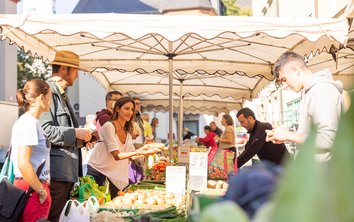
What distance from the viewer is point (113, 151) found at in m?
5.09

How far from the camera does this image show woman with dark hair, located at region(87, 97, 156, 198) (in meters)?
5.14

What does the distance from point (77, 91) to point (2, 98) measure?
642 inches

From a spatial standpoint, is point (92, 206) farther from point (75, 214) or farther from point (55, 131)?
point (55, 131)

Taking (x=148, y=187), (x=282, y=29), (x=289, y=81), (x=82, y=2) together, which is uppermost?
(x=82, y=2)

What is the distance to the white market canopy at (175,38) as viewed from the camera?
3965 millimetres

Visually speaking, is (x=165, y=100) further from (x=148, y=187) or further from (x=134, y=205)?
(x=134, y=205)

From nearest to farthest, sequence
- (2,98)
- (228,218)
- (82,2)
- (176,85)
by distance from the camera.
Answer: (228,218) < (176,85) < (2,98) < (82,2)

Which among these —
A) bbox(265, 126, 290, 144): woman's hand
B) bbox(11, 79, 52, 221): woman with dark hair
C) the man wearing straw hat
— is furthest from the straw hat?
bbox(265, 126, 290, 144): woman's hand

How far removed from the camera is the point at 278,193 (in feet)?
1.77

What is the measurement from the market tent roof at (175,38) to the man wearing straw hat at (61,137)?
1.30 feet

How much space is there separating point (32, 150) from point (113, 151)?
5.81 feet

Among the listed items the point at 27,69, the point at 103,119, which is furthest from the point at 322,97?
the point at 27,69

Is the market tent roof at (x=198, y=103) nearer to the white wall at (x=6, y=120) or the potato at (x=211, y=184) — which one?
the white wall at (x=6, y=120)

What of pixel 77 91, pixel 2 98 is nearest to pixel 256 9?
pixel 77 91
